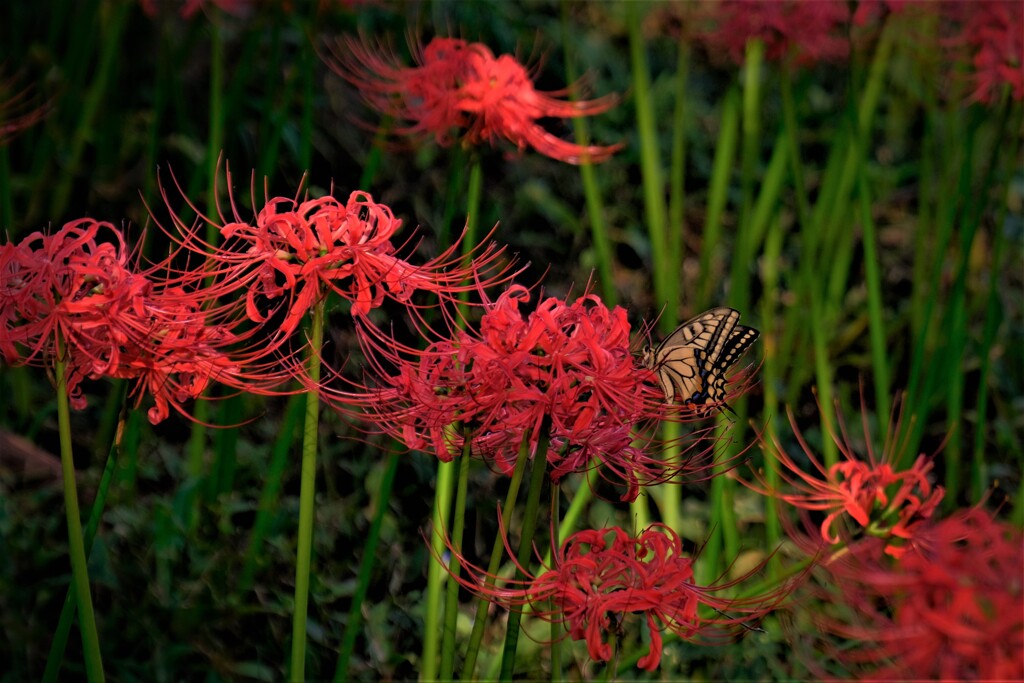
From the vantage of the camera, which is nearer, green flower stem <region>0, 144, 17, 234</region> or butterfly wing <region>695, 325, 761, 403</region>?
butterfly wing <region>695, 325, 761, 403</region>

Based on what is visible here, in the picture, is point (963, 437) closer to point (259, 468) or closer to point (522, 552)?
point (259, 468)

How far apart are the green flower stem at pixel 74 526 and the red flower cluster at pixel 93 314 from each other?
0.05 ft

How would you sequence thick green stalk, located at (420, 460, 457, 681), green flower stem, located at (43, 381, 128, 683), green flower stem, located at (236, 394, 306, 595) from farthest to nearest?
green flower stem, located at (236, 394, 306, 595), thick green stalk, located at (420, 460, 457, 681), green flower stem, located at (43, 381, 128, 683)

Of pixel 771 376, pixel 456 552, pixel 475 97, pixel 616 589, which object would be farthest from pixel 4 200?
pixel 771 376

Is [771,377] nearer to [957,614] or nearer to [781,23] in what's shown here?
[781,23]

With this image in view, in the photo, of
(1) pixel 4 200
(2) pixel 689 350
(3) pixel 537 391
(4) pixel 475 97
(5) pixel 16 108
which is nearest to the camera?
(3) pixel 537 391

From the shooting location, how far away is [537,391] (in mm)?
679

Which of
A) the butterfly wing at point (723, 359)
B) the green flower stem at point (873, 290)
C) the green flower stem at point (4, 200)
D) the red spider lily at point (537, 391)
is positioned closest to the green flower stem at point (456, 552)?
the red spider lily at point (537, 391)

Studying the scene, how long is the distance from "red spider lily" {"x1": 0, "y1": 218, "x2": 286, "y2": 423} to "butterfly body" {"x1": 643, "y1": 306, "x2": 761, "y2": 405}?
0.36m

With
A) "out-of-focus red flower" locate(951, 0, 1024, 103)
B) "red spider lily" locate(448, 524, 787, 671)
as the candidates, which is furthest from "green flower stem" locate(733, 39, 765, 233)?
"red spider lily" locate(448, 524, 787, 671)

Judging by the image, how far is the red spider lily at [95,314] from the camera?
2.35 feet

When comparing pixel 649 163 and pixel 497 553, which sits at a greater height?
pixel 649 163

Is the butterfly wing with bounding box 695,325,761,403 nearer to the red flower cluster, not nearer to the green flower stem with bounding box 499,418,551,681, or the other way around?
the green flower stem with bounding box 499,418,551,681

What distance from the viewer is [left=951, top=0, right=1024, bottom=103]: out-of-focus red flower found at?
52.9 inches
